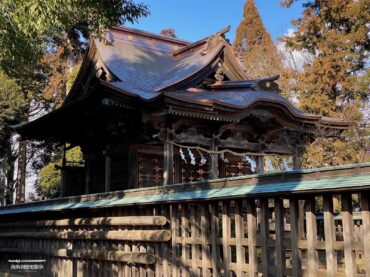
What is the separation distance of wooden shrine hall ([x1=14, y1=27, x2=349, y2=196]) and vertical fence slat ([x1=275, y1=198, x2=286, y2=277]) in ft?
17.0

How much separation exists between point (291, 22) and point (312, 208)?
1783 centimetres

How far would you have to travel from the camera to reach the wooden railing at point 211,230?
4.93 meters

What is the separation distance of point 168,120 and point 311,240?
6.48 metres

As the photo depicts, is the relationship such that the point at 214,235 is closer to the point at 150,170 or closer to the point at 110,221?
the point at 110,221

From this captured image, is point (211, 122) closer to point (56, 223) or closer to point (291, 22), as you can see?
point (56, 223)

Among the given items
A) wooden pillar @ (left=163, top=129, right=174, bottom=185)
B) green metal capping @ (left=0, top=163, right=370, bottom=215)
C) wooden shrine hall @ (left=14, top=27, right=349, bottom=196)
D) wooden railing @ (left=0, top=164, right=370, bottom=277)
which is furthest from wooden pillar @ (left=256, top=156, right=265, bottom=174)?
green metal capping @ (left=0, top=163, right=370, bottom=215)

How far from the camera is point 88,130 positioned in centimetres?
1373

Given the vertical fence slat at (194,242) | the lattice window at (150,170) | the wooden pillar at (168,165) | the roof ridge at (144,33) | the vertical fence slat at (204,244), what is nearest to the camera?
the vertical fence slat at (204,244)

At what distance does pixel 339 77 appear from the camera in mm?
18922

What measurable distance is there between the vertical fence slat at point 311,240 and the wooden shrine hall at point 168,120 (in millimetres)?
5568

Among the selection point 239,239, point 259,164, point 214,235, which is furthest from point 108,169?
point 239,239

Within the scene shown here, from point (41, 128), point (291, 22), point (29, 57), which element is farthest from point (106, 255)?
point (291, 22)

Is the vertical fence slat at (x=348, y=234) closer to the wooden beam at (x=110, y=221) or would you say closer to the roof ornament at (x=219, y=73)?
the wooden beam at (x=110, y=221)

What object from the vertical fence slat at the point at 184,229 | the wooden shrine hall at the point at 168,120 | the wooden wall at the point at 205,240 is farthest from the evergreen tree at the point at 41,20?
the vertical fence slat at the point at 184,229
